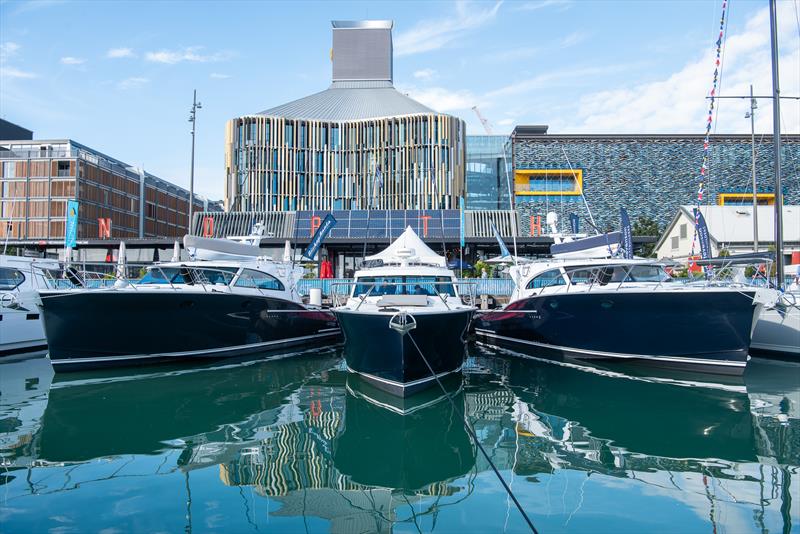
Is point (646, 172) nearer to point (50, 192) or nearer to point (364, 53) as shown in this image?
point (364, 53)

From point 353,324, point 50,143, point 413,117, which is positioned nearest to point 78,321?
point 353,324

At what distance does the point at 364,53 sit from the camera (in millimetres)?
83750

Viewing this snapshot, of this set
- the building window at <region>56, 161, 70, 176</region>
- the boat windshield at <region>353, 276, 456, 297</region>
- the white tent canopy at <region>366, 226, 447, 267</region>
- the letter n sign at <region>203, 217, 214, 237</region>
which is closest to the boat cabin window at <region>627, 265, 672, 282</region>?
the boat windshield at <region>353, 276, 456, 297</region>

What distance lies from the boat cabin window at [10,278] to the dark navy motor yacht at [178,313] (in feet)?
18.1

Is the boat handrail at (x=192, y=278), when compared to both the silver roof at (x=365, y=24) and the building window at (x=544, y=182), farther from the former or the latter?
the silver roof at (x=365, y=24)

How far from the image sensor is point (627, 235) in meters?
19.1

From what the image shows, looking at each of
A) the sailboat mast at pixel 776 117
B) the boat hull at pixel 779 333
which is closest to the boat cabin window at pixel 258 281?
the boat hull at pixel 779 333

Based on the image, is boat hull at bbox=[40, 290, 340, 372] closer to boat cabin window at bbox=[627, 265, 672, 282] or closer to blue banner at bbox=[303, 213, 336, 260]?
blue banner at bbox=[303, 213, 336, 260]

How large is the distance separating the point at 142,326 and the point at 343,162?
51.6 meters

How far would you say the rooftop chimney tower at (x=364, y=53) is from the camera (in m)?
83.1

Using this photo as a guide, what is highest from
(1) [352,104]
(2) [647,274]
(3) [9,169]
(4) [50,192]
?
(1) [352,104]

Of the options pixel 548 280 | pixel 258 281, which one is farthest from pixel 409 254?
pixel 258 281

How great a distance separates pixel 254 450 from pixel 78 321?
758cm

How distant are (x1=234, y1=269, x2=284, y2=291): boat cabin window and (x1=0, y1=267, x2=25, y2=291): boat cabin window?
799 cm
